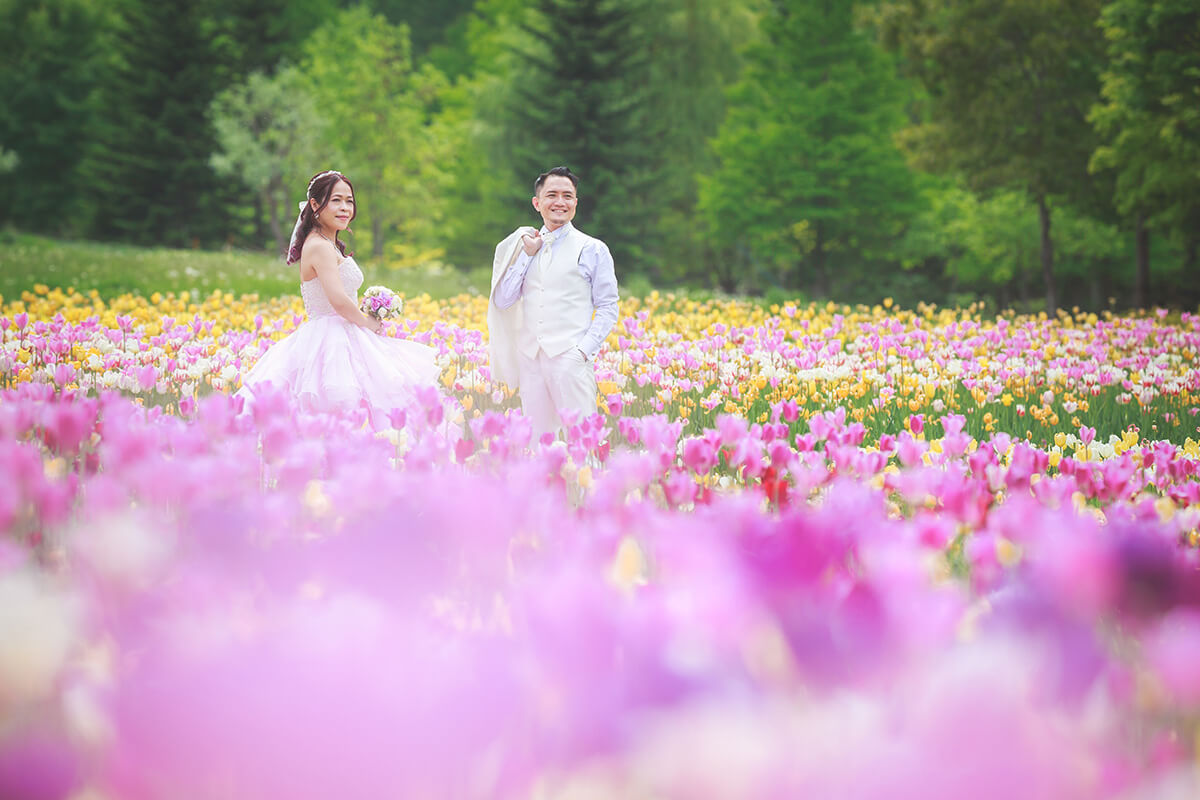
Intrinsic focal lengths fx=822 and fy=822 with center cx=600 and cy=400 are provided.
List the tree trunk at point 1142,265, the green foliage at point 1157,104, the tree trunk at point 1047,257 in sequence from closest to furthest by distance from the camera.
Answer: the green foliage at point 1157,104, the tree trunk at point 1142,265, the tree trunk at point 1047,257

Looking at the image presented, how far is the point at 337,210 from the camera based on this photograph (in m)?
5.67

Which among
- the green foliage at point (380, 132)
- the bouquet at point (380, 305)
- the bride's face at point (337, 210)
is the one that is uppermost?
the green foliage at point (380, 132)

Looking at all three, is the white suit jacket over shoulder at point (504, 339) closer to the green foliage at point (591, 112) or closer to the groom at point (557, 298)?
the groom at point (557, 298)

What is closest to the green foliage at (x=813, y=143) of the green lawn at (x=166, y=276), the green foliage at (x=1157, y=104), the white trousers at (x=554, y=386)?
the green foliage at (x=1157, y=104)

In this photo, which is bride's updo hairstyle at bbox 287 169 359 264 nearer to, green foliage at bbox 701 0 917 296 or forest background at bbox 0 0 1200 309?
forest background at bbox 0 0 1200 309

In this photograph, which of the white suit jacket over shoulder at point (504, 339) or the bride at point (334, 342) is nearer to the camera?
the bride at point (334, 342)

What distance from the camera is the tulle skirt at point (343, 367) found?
211 inches

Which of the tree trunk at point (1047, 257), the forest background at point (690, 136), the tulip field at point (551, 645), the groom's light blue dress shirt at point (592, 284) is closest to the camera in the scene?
the tulip field at point (551, 645)

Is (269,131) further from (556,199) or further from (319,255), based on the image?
(556,199)

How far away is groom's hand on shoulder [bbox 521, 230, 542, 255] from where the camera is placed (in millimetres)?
5384

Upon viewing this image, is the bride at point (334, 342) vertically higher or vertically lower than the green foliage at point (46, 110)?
lower

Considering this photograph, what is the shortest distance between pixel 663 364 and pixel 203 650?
20.1 feet

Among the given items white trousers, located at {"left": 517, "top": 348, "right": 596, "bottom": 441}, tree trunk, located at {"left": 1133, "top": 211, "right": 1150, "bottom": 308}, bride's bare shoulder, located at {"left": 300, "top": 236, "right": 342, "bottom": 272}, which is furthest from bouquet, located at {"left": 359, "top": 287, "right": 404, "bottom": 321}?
tree trunk, located at {"left": 1133, "top": 211, "right": 1150, "bottom": 308}

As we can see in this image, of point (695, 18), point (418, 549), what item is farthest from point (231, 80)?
point (418, 549)
